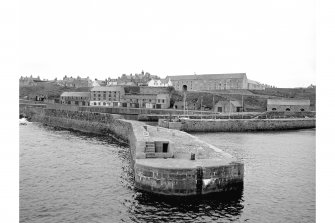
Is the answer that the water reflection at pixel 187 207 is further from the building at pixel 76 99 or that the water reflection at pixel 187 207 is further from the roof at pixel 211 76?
the roof at pixel 211 76

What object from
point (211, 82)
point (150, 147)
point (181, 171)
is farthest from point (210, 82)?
point (181, 171)

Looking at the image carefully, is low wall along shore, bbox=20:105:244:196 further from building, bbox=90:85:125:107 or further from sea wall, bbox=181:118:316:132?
building, bbox=90:85:125:107

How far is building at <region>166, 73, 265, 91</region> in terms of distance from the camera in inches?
4075

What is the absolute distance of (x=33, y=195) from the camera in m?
19.2

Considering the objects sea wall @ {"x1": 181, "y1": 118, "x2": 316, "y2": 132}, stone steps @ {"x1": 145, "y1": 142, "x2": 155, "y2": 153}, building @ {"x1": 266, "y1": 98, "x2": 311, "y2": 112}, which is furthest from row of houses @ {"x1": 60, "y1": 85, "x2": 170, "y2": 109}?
stone steps @ {"x1": 145, "y1": 142, "x2": 155, "y2": 153}

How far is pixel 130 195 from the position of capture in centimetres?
1911

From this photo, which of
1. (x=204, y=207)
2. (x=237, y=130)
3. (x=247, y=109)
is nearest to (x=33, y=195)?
(x=204, y=207)

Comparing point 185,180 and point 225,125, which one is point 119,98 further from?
point 185,180

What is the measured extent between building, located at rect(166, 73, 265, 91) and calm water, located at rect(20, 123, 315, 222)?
73388 mm

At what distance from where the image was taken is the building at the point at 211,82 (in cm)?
10350

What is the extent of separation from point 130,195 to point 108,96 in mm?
78192
